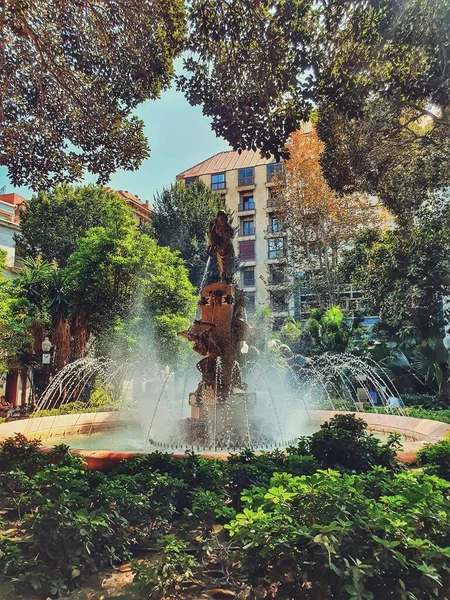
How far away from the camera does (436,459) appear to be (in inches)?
187

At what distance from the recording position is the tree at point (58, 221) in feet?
90.0

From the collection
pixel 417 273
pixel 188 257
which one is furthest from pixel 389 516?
pixel 188 257

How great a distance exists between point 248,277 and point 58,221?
1975cm

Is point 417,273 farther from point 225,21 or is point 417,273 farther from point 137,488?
point 137,488

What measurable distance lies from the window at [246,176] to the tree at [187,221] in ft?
49.1

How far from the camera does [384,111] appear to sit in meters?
10.2

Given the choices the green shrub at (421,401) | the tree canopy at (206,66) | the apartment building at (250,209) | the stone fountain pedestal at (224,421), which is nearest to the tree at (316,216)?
the apartment building at (250,209)

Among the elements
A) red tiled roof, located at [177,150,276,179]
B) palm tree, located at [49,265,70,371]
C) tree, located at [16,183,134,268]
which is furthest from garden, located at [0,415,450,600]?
red tiled roof, located at [177,150,276,179]

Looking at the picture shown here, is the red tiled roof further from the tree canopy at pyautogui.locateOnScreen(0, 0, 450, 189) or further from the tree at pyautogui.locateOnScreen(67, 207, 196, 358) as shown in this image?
the tree canopy at pyautogui.locateOnScreen(0, 0, 450, 189)

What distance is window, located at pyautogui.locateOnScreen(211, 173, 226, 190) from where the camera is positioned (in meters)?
45.4

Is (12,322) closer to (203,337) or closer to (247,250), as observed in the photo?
(203,337)

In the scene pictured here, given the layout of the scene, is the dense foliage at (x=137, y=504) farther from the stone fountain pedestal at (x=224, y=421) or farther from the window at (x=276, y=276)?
the window at (x=276, y=276)

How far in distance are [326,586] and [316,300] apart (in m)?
28.4

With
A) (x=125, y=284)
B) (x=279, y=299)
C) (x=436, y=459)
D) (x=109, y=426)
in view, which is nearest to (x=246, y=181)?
(x=279, y=299)
